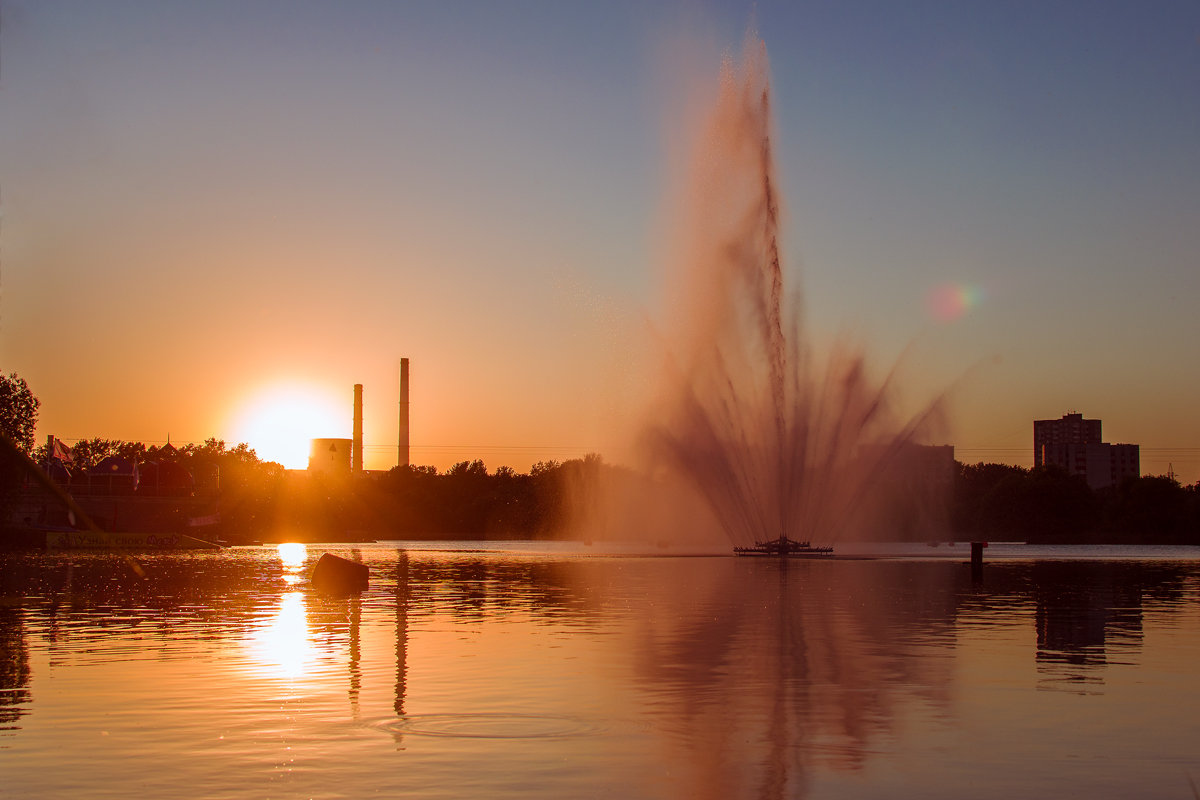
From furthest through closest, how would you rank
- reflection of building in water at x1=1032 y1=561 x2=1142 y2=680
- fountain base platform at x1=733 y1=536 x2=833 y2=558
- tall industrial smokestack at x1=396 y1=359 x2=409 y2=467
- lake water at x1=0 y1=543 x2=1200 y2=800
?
tall industrial smokestack at x1=396 y1=359 x2=409 y2=467, fountain base platform at x1=733 y1=536 x2=833 y2=558, reflection of building in water at x1=1032 y1=561 x2=1142 y2=680, lake water at x1=0 y1=543 x2=1200 y2=800

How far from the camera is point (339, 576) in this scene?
43.9m

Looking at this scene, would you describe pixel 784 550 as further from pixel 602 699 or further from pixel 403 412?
pixel 403 412

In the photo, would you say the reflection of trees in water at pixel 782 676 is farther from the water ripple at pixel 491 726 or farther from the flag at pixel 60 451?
the flag at pixel 60 451

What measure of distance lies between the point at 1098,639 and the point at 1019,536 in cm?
16110

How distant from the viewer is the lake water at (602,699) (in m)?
12.1

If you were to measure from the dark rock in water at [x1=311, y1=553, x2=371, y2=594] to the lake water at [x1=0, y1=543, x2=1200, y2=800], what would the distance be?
677cm

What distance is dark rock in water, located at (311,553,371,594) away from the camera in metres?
43.7

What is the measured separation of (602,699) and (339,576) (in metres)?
28.2

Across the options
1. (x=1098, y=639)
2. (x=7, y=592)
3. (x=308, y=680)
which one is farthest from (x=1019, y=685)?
(x=7, y=592)

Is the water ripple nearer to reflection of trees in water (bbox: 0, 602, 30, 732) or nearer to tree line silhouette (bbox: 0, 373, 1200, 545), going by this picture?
reflection of trees in water (bbox: 0, 602, 30, 732)

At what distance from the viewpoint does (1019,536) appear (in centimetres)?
17888

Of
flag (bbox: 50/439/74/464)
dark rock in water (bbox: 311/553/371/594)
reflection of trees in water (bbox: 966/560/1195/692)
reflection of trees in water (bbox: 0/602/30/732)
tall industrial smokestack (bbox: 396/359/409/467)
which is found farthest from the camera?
tall industrial smokestack (bbox: 396/359/409/467)

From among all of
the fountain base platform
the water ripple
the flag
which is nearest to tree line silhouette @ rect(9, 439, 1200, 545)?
the flag

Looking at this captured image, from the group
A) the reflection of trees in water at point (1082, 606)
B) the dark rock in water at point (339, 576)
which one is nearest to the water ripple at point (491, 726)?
the reflection of trees in water at point (1082, 606)
